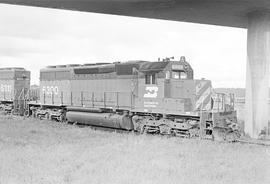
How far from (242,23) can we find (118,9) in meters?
7.06

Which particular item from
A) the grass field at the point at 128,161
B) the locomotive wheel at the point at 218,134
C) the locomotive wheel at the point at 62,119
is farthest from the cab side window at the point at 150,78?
the locomotive wheel at the point at 62,119

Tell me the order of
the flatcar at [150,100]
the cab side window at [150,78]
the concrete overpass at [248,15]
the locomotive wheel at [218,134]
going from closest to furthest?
the locomotive wheel at [218,134], the flatcar at [150,100], the cab side window at [150,78], the concrete overpass at [248,15]

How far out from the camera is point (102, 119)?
18266 mm

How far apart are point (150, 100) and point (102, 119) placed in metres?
3.53

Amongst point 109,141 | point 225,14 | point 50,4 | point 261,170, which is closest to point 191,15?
point 225,14

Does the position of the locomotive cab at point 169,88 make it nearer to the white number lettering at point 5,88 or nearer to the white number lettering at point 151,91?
the white number lettering at point 151,91

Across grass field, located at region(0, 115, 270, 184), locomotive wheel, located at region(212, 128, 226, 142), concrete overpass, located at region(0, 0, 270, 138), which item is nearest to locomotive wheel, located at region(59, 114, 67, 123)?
concrete overpass, located at region(0, 0, 270, 138)

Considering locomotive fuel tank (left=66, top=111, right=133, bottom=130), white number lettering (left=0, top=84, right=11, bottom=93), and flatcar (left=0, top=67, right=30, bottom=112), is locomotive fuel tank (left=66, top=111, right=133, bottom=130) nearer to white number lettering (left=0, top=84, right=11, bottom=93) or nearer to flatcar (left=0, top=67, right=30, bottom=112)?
flatcar (left=0, top=67, right=30, bottom=112)

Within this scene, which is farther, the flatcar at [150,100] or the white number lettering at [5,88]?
the white number lettering at [5,88]

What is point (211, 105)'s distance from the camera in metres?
15.4

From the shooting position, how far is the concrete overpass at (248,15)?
16.1m

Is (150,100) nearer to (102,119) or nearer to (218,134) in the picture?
(218,134)

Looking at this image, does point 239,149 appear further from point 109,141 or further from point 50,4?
point 50,4

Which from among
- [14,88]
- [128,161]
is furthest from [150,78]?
[14,88]
